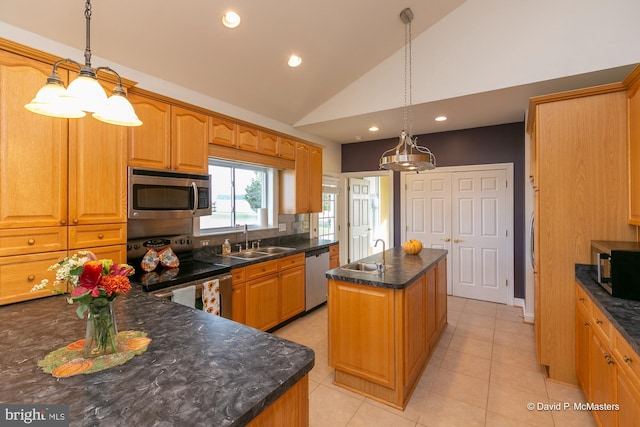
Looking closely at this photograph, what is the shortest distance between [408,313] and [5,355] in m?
2.15

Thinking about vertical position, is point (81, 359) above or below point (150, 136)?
below

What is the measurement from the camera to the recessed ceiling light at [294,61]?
3133 millimetres

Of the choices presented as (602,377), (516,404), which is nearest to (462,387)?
(516,404)

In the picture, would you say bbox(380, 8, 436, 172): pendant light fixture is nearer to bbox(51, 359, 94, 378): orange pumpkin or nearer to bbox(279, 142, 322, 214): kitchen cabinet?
bbox(279, 142, 322, 214): kitchen cabinet

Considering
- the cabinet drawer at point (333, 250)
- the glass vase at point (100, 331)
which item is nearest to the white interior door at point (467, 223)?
the cabinet drawer at point (333, 250)

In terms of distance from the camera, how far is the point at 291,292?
11.6ft

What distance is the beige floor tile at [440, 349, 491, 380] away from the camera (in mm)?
2561

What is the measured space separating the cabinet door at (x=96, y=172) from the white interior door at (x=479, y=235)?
439cm

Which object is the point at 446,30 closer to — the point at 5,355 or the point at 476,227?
the point at 476,227

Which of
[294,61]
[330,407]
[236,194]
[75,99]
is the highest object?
[294,61]

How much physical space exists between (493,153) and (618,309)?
3.25 meters

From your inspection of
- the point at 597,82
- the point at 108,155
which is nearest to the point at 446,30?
the point at 597,82

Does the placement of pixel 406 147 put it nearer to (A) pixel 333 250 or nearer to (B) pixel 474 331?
(A) pixel 333 250

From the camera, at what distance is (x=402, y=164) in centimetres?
239
